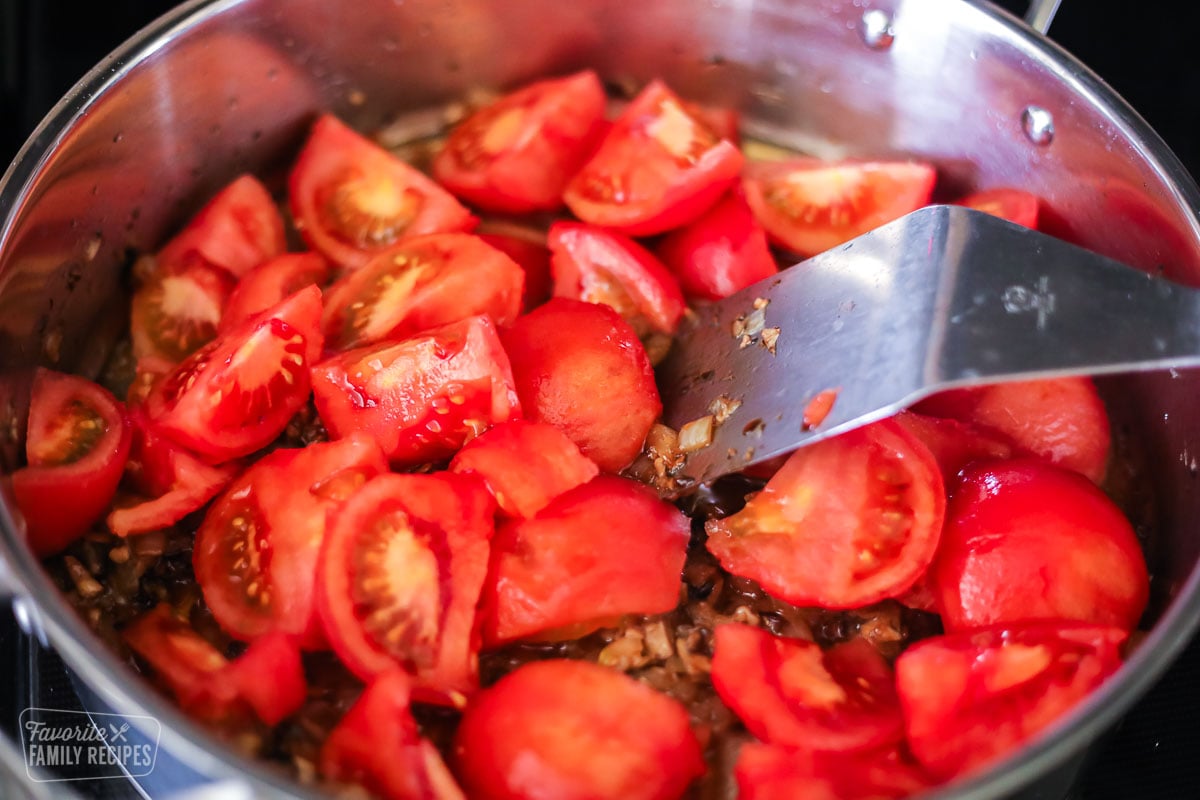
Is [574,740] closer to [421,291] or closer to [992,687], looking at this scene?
[992,687]

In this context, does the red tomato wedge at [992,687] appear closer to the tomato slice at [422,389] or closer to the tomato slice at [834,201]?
the tomato slice at [422,389]

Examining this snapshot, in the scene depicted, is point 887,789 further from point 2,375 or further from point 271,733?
point 2,375

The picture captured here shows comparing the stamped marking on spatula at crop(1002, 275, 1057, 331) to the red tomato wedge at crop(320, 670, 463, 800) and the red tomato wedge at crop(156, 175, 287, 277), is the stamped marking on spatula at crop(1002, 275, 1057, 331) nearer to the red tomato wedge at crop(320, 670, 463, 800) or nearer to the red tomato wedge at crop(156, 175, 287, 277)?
the red tomato wedge at crop(320, 670, 463, 800)

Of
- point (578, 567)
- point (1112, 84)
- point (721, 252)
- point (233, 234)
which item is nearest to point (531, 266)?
point (721, 252)

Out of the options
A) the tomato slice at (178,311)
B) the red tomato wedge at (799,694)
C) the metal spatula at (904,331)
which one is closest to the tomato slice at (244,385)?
the tomato slice at (178,311)

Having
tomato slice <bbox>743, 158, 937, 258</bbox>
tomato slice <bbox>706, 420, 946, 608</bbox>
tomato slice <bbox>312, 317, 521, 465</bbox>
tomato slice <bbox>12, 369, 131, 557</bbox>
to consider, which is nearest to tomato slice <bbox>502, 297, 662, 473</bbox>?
tomato slice <bbox>312, 317, 521, 465</bbox>

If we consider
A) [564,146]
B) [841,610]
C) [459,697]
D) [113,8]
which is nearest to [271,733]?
[459,697]
